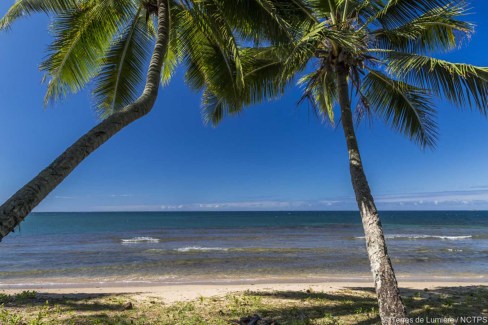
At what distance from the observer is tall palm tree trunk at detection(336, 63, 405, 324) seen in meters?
4.83

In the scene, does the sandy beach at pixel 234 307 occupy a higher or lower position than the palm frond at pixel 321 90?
lower

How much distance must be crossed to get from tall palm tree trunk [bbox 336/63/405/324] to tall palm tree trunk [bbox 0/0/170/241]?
3.38m

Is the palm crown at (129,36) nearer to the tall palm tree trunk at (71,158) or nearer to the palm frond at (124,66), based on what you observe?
the palm frond at (124,66)

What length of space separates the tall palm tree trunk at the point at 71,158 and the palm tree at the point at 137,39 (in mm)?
22

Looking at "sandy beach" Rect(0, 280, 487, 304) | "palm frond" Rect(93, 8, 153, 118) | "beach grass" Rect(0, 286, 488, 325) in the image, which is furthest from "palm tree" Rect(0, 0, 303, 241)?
"sandy beach" Rect(0, 280, 487, 304)

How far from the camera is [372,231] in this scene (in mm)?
5324

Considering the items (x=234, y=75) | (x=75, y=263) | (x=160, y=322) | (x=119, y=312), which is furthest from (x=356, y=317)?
(x=75, y=263)

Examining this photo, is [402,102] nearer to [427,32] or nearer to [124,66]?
[427,32]

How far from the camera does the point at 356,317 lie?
19.8 feet

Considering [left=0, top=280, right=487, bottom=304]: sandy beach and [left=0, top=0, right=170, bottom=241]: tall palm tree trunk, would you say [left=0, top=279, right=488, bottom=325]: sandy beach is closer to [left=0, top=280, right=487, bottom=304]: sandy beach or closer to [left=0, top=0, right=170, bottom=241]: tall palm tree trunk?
[left=0, top=280, right=487, bottom=304]: sandy beach

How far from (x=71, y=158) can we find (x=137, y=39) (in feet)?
16.2

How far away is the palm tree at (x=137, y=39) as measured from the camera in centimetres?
600

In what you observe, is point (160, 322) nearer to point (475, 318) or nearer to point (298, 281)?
point (475, 318)

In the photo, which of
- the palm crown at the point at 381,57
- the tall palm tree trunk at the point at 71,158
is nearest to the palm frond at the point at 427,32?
the palm crown at the point at 381,57
